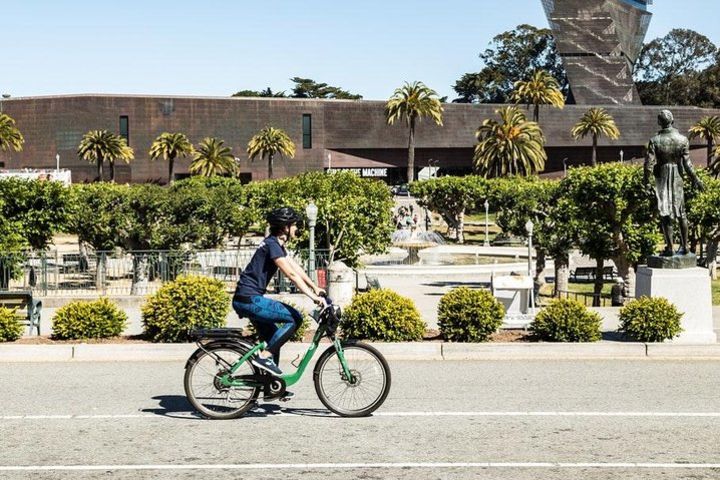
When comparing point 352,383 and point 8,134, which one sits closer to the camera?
point 352,383

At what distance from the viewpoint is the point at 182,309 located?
540 inches

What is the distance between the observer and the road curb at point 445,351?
13.1 m

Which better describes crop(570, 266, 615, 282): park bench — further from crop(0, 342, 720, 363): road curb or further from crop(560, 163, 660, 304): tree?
crop(0, 342, 720, 363): road curb

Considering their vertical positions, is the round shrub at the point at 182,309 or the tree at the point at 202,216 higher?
the tree at the point at 202,216

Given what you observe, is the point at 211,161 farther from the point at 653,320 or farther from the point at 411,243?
the point at 653,320

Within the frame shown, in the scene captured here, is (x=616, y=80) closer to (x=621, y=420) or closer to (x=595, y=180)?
(x=595, y=180)

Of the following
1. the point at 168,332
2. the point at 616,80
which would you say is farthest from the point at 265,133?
the point at 168,332

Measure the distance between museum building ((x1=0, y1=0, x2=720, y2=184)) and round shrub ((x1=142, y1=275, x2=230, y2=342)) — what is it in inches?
3603

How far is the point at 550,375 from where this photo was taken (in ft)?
39.0

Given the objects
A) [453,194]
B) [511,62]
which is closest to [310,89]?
[511,62]

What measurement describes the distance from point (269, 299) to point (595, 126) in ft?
352

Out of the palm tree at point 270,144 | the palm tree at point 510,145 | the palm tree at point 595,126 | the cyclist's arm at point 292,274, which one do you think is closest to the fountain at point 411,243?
the palm tree at point 510,145

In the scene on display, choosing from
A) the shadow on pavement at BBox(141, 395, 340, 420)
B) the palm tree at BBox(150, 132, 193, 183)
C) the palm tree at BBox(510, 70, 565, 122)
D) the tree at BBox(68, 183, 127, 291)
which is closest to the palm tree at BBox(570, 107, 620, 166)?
the palm tree at BBox(510, 70, 565, 122)

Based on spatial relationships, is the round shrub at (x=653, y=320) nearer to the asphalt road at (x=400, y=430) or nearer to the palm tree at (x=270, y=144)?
the asphalt road at (x=400, y=430)
